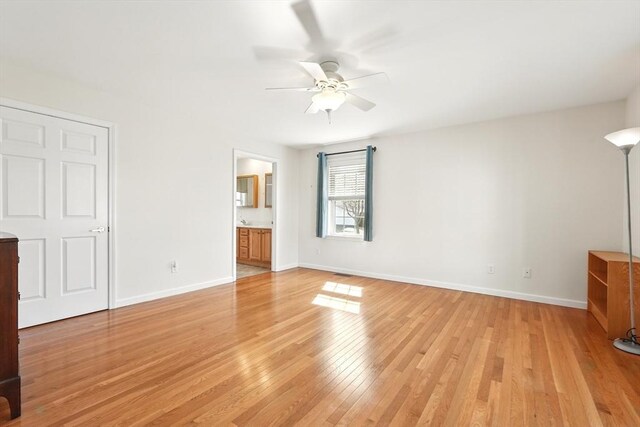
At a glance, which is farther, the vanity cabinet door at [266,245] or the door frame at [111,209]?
the vanity cabinet door at [266,245]

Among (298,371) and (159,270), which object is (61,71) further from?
(298,371)

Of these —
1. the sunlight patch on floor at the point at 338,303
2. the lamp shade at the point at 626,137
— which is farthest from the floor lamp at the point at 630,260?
the sunlight patch on floor at the point at 338,303

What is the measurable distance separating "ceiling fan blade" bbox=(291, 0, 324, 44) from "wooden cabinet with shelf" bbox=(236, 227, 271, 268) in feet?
14.1

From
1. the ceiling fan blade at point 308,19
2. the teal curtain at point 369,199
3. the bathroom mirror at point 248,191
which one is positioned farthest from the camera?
the bathroom mirror at point 248,191

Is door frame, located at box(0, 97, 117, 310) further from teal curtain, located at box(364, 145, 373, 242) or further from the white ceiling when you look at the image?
teal curtain, located at box(364, 145, 373, 242)

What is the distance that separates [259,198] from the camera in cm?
686

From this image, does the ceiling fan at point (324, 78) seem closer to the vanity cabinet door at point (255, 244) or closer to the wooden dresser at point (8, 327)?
the wooden dresser at point (8, 327)

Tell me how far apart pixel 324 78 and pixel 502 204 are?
307cm

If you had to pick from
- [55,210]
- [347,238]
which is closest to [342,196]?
[347,238]

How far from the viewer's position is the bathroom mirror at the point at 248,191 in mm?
6867

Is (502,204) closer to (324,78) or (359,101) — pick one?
(359,101)

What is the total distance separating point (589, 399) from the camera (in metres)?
1.79

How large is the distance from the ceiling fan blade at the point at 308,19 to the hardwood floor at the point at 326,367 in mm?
2440

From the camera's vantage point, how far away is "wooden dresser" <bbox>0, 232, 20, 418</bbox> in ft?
5.21
